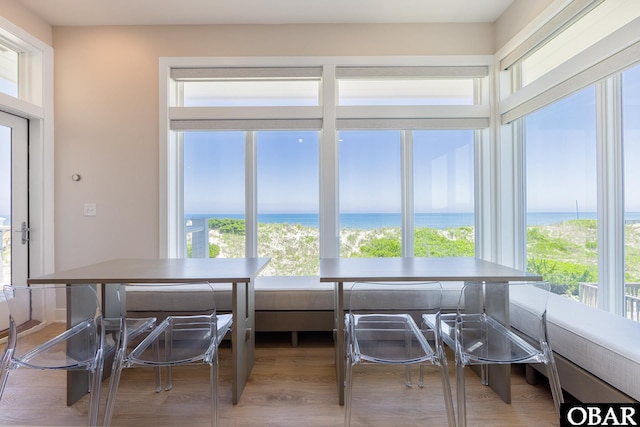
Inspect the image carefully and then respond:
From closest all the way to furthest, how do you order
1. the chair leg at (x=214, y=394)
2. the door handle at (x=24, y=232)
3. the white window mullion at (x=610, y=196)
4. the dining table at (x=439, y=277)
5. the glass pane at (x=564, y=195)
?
the chair leg at (x=214, y=394), the dining table at (x=439, y=277), the white window mullion at (x=610, y=196), the glass pane at (x=564, y=195), the door handle at (x=24, y=232)

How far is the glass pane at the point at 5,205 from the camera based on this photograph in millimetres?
2723

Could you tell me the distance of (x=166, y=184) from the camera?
119 inches

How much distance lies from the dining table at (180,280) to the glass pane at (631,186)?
7.18 ft

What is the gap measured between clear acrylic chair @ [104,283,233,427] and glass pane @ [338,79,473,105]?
2.38 metres

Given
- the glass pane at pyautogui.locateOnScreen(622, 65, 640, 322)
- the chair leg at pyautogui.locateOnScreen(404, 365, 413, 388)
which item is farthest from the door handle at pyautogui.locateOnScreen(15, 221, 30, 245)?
the glass pane at pyautogui.locateOnScreen(622, 65, 640, 322)

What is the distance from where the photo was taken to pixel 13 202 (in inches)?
111

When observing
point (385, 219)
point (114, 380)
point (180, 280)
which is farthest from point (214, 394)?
point (385, 219)

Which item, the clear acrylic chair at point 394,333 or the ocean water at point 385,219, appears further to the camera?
the ocean water at point 385,219

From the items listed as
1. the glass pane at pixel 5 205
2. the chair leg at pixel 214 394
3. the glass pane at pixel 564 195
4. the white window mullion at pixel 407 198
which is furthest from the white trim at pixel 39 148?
the glass pane at pixel 564 195

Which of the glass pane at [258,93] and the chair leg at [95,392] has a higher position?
the glass pane at [258,93]

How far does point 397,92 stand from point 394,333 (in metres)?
2.44

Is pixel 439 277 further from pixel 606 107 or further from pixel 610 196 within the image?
pixel 606 107

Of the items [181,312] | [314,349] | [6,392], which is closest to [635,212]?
[314,349]

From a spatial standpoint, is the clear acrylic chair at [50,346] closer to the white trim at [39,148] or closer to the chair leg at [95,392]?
the chair leg at [95,392]
